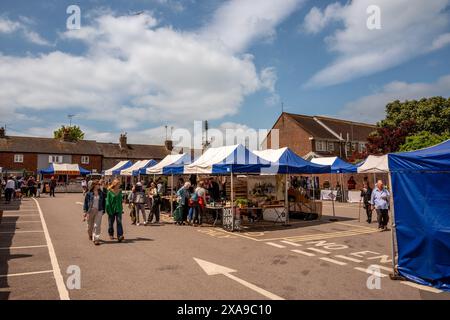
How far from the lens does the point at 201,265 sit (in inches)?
277

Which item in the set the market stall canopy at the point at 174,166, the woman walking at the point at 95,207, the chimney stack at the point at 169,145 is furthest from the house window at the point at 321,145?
the woman walking at the point at 95,207

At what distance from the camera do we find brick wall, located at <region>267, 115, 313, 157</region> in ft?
140

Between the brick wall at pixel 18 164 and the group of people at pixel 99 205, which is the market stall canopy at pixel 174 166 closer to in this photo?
the group of people at pixel 99 205

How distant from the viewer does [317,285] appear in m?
5.78

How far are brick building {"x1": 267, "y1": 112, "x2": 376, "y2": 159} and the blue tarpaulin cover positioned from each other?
34735 mm

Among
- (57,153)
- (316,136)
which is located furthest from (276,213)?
(57,153)

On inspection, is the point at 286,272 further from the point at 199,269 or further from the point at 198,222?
the point at 198,222

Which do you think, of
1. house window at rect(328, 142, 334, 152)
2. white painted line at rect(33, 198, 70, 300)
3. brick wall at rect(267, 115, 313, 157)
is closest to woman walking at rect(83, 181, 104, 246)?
white painted line at rect(33, 198, 70, 300)

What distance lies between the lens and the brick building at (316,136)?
4281 centimetres

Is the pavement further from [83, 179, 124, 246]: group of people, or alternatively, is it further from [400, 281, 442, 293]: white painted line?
[83, 179, 124, 246]: group of people

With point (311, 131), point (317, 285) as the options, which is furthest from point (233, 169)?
point (311, 131)
